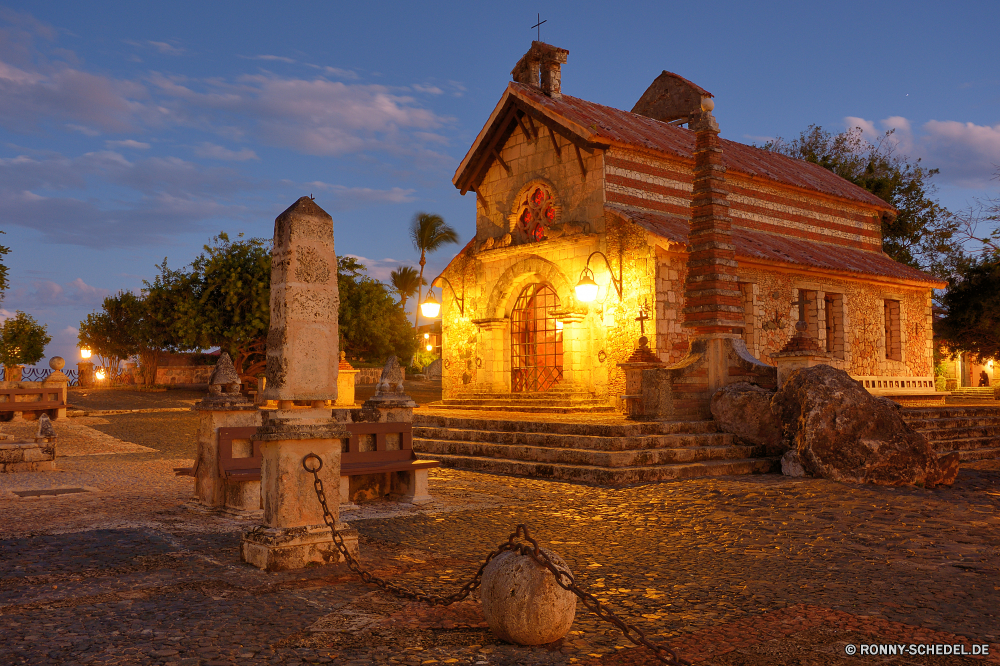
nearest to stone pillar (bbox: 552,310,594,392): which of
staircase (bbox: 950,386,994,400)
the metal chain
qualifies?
the metal chain

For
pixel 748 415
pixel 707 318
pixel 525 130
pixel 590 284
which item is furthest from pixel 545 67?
pixel 748 415

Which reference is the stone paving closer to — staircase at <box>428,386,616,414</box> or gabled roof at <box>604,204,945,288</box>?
staircase at <box>428,386,616,414</box>

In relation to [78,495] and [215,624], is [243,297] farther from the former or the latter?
[215,624]

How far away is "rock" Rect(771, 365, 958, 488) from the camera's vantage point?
32.4 ft

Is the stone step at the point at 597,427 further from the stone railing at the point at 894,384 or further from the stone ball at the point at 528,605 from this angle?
the stone railing at the point at 894,384

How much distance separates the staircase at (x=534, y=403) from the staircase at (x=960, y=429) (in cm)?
593

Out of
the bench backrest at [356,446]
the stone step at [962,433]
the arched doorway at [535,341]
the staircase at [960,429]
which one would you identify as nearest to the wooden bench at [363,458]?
the bench backrest at [356,446]

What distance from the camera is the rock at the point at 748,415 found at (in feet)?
39.8

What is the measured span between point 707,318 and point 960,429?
5773mm

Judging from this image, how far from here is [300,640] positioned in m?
3.86

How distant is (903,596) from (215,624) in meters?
4.03

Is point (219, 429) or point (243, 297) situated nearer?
point (219, 429)

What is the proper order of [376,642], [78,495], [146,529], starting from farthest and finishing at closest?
[78,495], [146,529], [376,642]

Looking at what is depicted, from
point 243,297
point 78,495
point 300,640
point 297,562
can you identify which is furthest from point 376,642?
point 243,297
